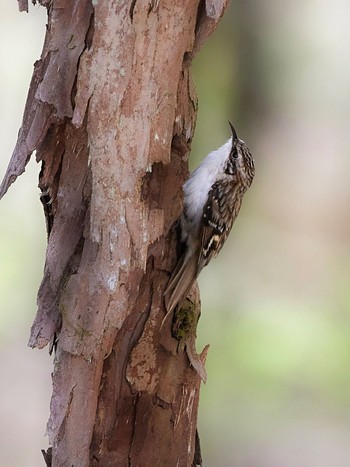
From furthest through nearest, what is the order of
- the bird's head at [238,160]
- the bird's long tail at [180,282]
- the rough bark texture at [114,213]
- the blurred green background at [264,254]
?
the blurred green background at [264,254] → the bird's head at [238,160] → the bird's long tail at [180,282] → the rough bark texture at [114,213]

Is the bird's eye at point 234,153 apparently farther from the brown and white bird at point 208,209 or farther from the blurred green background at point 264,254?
the blurred green background at point 264,254

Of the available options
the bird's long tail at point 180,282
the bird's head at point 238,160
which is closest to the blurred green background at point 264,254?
the bird's head at point 238,160

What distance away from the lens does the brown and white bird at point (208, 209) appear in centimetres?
129

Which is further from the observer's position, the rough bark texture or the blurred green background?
the blurred green background

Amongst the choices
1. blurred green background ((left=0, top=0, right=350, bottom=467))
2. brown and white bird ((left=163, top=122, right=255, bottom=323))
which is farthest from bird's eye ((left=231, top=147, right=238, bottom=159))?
blurred green background ((left=0, top=0, right=350, bottom=467))

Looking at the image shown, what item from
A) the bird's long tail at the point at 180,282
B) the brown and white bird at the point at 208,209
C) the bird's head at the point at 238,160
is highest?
the bird's head at the point at 238,160

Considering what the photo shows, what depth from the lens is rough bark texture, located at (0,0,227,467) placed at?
3.64 ft

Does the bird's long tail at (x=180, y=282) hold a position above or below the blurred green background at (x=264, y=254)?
below

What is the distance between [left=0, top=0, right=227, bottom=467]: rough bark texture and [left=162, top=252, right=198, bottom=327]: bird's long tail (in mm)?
17

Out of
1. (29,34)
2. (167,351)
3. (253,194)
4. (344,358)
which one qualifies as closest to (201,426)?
(344,358)

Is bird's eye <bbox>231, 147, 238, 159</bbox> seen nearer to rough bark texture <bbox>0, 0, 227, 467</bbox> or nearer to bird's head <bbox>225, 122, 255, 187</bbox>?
bird's head <bbox>225, 122, 255, 187</bbox>

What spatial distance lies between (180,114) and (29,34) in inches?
41.5

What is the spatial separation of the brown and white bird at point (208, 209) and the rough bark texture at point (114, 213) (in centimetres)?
4

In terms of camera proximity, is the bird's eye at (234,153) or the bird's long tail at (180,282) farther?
the bird's eye at (234,153)
